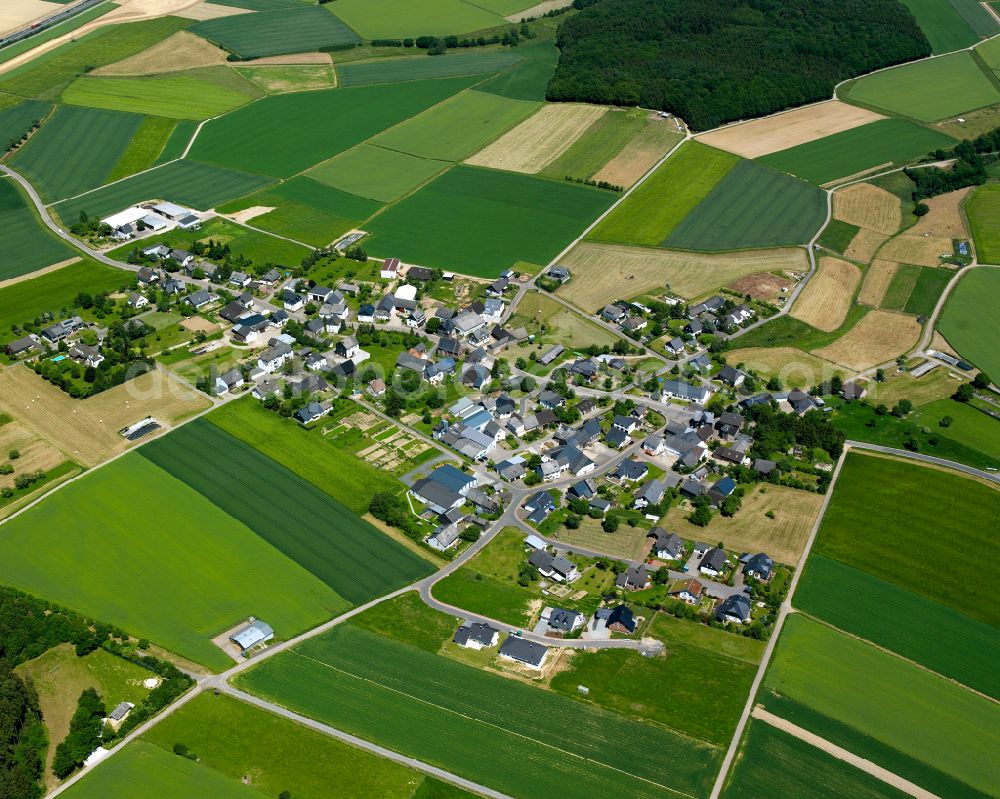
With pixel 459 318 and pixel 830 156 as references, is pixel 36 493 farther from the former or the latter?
pixel 830 156

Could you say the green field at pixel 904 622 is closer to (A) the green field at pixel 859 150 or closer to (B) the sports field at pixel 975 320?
(B) the sports field at pixel 975 320

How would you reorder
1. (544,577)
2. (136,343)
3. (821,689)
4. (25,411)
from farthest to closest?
(136,343), (25,411), (544,577), (821,689)

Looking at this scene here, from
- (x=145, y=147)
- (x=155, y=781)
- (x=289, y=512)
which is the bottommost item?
(x=155, y=781)

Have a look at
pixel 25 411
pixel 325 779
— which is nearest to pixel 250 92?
pixel 25 411

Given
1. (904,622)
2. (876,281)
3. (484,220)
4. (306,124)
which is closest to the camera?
(904,622)

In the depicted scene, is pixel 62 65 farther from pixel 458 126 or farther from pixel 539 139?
pixel 539 139

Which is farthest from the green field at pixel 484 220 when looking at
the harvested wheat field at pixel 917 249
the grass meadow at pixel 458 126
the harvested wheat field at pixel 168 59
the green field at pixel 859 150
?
the harvested wheat field at pixel 168 59

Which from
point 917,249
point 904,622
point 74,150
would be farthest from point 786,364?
point 74,150
